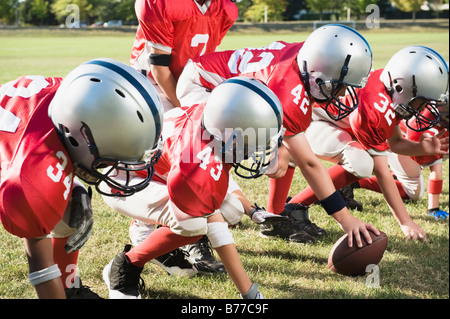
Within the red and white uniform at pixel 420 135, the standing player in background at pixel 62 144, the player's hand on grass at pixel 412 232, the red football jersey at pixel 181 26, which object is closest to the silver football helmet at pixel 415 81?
the player's hand on grass at pixel 412 232

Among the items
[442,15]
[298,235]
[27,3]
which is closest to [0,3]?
[27,3]

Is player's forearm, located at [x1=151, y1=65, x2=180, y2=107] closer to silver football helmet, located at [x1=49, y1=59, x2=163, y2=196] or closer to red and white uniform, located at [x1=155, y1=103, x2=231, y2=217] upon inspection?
red and white uniform, located at [x1=155, y1=103, x2=231, y2=217]

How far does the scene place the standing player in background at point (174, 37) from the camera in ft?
11.6

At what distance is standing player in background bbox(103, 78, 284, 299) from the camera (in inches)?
96.0

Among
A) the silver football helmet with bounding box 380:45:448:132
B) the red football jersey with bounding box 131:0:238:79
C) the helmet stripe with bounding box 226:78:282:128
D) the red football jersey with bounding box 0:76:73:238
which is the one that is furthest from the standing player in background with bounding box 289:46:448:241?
the red football jersey with bounding box 0:76:73:238

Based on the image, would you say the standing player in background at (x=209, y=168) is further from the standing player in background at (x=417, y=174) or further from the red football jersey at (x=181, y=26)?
the standing player in background at (x=417, y=174)

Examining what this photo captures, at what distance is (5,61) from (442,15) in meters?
32.1

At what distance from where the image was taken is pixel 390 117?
359 centimetres

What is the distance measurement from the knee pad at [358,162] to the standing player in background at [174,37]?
86 cm

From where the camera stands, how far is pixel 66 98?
81.7 inches

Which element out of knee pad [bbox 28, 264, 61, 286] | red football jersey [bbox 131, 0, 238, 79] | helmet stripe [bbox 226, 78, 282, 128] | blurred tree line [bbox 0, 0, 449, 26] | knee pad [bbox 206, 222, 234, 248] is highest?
red football jersey [bbox 131, 0, 238, 79]

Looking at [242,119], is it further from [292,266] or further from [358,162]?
[358,162]

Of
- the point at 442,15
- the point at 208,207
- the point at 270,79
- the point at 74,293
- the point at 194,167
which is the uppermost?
the point at 270,79

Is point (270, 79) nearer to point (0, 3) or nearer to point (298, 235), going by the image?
point (298, 235)
